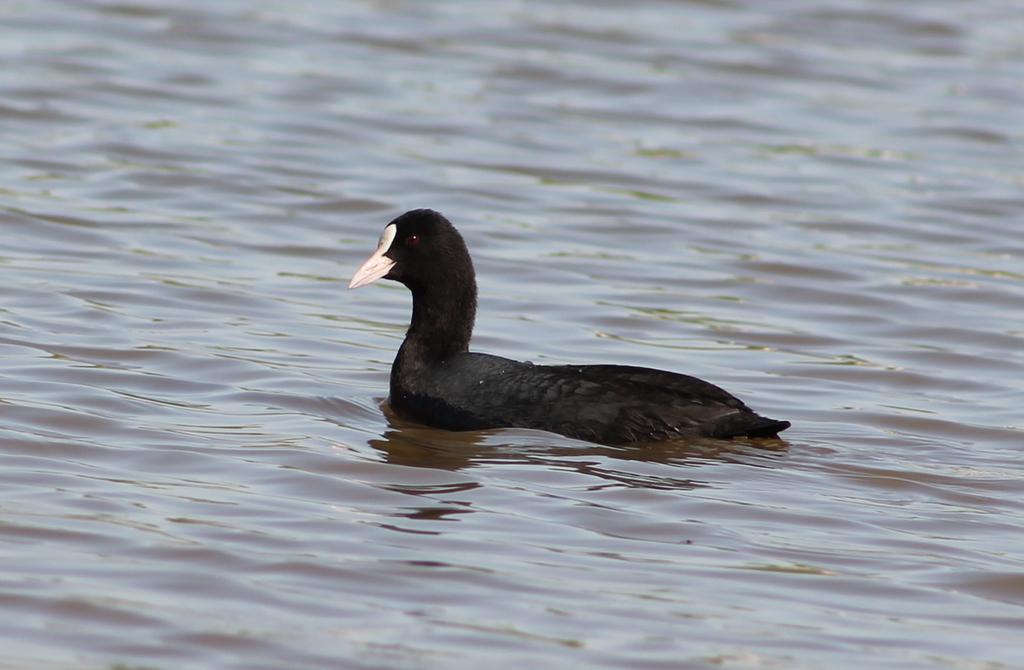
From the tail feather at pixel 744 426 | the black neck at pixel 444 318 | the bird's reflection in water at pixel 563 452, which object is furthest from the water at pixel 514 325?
the black neck at pixel 444 318

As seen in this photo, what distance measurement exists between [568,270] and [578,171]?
2.92m

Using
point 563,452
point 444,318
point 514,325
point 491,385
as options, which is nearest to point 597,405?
point 563,452

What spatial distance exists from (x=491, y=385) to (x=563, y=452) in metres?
0.63

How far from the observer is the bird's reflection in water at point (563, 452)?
7355mm

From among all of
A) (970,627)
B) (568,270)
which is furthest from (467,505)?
(568,270)

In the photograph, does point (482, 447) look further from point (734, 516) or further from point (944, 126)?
point (944, 126)

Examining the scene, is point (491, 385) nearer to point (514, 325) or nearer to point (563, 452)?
point (563, 452)

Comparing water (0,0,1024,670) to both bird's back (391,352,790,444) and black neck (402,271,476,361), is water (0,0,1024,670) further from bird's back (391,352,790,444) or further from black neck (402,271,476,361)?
black neck (402,271,476,361)

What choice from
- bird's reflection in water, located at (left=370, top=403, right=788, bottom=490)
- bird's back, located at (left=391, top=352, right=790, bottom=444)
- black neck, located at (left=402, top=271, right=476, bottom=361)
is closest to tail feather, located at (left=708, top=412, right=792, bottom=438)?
bird's back, located at (left=391, top=352, right=790, bottom=444)

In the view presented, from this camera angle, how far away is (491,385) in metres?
8.05

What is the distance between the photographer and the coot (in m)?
7.66

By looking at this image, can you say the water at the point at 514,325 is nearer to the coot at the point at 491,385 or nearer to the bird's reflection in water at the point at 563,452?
the bird's reflection in water at the point at 563,452

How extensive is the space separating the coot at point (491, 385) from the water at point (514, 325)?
0.13 metres

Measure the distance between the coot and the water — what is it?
0.13 metres
